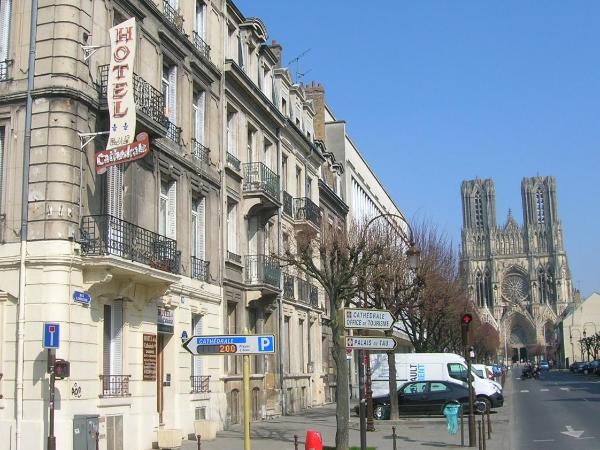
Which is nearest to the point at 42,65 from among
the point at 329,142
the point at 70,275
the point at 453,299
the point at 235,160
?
the point at 70,275

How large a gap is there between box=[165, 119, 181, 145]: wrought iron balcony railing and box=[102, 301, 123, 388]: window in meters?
5.44

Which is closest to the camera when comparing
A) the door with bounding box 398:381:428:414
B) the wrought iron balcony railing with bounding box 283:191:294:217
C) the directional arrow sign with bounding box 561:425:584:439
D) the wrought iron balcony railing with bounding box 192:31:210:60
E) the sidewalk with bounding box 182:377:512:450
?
the sidewalk with bounding box 182:377:512:450

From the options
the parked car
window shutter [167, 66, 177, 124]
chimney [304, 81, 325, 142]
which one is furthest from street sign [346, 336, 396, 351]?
chimney [304, 81, 325, 142]

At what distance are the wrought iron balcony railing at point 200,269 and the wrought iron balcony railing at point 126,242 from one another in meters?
2.40

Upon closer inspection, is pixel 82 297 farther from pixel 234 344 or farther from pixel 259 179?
pixel 259 179

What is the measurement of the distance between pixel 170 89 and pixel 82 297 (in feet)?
26.8

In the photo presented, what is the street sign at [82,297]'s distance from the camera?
56.4 feet

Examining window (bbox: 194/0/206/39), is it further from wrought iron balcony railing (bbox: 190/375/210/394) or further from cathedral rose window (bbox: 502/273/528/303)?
cathedral rose window (bbox: 502/273/528/303)

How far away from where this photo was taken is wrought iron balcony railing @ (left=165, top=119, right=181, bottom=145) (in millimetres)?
22562

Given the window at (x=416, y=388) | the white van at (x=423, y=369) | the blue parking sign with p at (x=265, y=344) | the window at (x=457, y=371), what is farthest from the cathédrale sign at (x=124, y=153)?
the window at (x=457, y=371)

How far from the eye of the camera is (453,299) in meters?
45.2

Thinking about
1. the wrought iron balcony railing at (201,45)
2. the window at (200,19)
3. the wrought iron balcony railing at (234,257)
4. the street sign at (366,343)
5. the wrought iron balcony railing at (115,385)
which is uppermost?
the window at (200,19)

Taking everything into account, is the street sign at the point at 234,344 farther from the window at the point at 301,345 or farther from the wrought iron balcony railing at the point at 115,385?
the window at the point at 301,345

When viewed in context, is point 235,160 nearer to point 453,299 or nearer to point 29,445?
point 29,445
